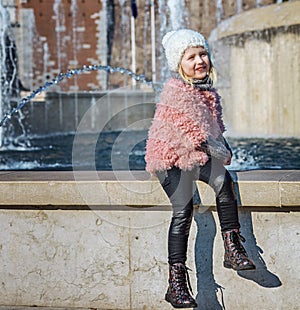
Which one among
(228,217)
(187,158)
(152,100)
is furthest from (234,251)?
(152,100)

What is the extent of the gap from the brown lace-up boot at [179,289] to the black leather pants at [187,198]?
0.03 metres

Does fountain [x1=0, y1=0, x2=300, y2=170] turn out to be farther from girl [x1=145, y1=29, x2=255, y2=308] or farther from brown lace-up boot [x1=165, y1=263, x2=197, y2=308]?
brown lace-up boot [x1=165, y1=263, x2=197, y2=308]

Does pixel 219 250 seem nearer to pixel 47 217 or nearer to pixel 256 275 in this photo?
pixel 256 275

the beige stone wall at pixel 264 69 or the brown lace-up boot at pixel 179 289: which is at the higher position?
the beige stone wall at pixel 264 69

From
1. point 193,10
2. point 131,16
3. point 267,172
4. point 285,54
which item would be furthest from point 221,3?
point 267,172

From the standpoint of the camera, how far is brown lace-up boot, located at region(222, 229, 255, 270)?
6.91 ft

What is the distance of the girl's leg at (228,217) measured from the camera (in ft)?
6.98

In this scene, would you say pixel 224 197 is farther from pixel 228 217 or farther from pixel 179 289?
pixel 179 289

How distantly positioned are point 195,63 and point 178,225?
0.59 m

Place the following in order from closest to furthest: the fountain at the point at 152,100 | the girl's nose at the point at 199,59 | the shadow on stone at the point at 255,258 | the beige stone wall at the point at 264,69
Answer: the girl's nose at the point at 199,59 < the shadow on stone at the point at 255,258 < the fountain at the point at 152,100 < the beige stone wall at the point at 264,69

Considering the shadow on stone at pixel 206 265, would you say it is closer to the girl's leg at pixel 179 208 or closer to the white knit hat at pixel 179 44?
the girl's leg at pixel 179 208

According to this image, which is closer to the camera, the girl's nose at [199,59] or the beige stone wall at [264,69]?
the girl's nose at [199,59]

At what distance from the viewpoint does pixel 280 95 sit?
26.3 ft

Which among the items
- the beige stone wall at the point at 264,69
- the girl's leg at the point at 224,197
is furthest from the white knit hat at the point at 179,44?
the beige stone wall at the point at 264,69
